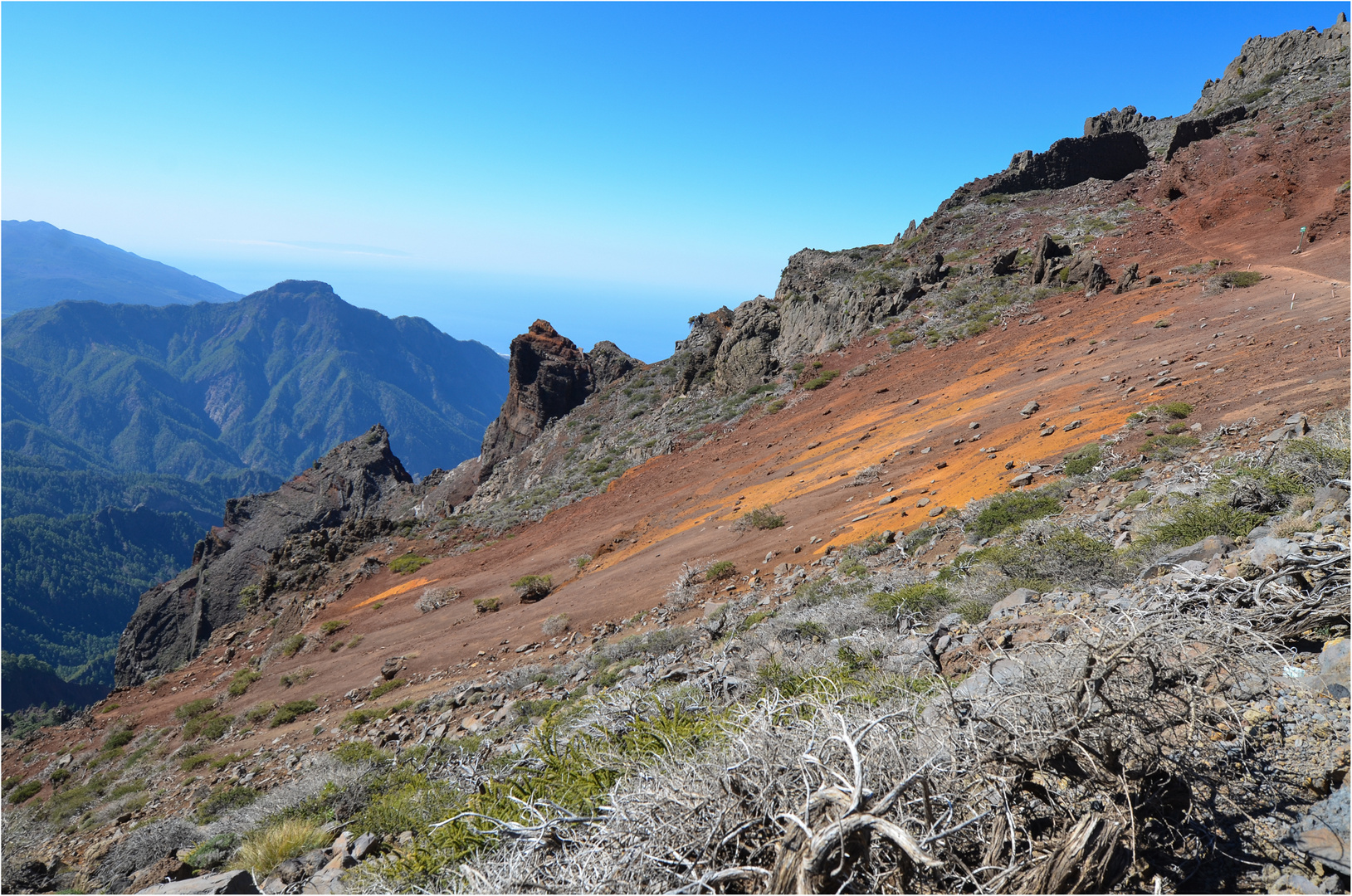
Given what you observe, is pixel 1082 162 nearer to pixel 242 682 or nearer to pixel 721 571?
pixel 721 571

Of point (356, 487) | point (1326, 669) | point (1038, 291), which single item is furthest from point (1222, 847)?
point (356, 487)

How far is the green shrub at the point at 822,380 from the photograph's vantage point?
21844 mm

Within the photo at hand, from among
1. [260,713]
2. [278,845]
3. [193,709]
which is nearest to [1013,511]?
[278,845]

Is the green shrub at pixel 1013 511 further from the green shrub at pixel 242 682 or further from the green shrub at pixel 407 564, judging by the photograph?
the green shrub at pixel 407 564

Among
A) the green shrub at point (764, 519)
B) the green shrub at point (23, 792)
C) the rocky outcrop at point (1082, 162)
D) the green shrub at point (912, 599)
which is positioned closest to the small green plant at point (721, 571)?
the green shrub at point (764, 519)

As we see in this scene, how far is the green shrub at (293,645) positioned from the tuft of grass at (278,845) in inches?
496

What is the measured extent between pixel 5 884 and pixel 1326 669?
1114 centimetres

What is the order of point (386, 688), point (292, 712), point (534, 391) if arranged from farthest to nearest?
point (534, 391) < point (292, 712) < point (386, 688)

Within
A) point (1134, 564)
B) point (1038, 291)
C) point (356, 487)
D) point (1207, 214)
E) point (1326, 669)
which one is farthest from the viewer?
point (356, 487)

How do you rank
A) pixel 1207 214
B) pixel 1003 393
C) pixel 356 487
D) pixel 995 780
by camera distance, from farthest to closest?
pixel 356 487 → pixel 1207 214 → pixel 1003 393 → pixel 995 780

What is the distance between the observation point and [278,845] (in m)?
4.75

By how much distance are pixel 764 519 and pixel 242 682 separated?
1289 cm

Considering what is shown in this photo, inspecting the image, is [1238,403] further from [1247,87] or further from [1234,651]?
[1247,87]

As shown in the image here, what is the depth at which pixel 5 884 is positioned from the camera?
660 cm
